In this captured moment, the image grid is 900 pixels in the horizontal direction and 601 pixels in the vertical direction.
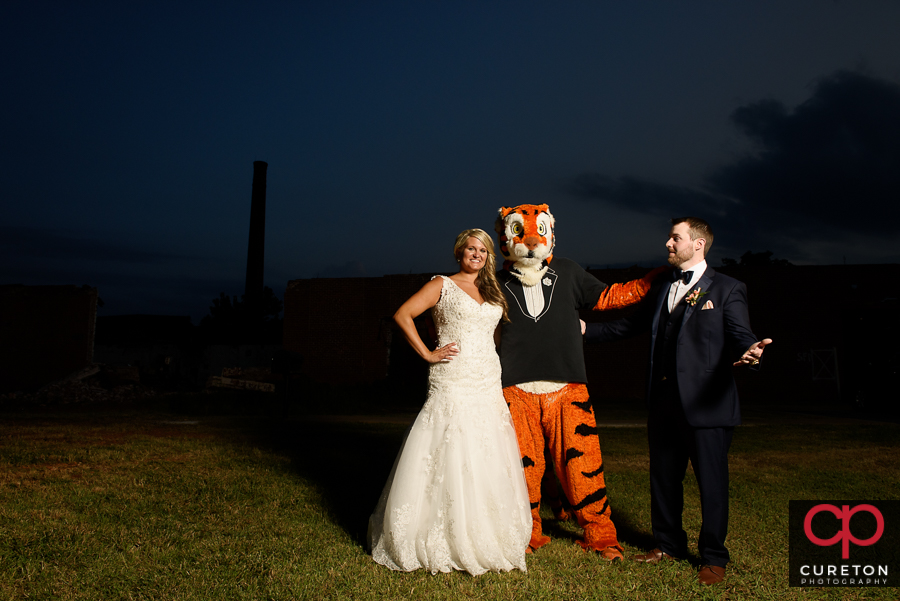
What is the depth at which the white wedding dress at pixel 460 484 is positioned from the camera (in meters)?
3.38

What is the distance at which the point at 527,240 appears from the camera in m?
4.05

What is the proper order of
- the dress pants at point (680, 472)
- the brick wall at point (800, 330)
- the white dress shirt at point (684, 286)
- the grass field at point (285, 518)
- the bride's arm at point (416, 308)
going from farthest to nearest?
the brick wall at point (800, 330) → the bride's arm at point (416, 308) → the white dress shirt at point (684, 286) → the dress pants at point (680, 472) → the grass field at point (285, 518)

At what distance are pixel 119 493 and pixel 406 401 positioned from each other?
1099cm

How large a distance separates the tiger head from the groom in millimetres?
801

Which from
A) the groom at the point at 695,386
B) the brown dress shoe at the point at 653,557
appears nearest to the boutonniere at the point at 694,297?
the groom at the point at 695,386

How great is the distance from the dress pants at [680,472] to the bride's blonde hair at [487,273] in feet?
3.63

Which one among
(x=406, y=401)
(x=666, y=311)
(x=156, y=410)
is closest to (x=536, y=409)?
(x=666, y=311)

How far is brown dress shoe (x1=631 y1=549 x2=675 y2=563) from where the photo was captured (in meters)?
3.61

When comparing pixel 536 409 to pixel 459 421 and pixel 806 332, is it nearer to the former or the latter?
pixel 459 421

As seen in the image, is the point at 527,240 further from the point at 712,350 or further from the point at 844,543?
the point at 844,543

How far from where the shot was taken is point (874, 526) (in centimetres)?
451

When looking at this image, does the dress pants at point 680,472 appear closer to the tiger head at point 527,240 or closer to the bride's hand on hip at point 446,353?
the tiger head at point 527,240

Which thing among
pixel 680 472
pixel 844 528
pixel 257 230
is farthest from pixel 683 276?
pixel 257 230

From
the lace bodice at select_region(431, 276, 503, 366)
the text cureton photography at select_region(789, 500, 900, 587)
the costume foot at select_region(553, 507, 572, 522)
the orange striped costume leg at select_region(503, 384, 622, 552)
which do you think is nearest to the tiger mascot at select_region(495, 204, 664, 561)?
the orange striped costume leg at select_region(503, 384, 622, 552)
